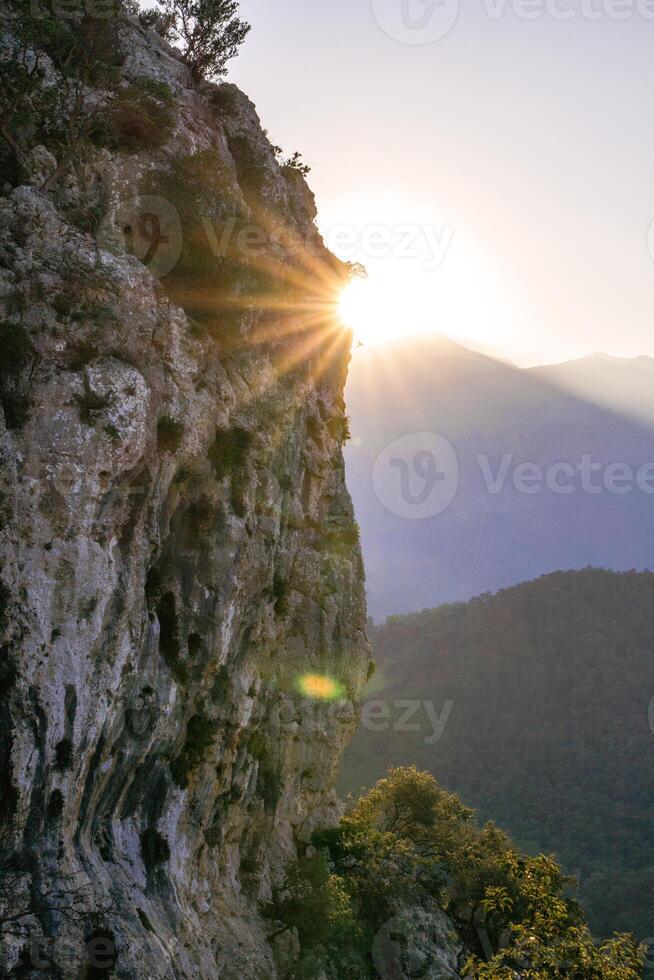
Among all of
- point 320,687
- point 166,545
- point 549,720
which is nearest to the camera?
point 166,545

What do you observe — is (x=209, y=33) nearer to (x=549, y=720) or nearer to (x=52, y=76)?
(x=52, y=76)

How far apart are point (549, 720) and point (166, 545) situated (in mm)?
111803

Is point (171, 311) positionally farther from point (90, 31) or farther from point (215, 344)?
point (90, 31)

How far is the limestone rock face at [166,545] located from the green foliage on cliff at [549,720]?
53711mm

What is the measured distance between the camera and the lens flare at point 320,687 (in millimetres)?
38656

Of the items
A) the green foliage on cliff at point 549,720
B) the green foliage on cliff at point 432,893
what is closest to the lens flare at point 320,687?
the green foliage on cliff at point 432,893

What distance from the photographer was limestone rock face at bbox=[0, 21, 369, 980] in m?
19.6

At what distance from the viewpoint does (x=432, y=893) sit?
43406 mm

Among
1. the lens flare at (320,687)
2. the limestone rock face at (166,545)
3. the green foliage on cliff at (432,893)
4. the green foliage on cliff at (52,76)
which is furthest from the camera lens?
the lens flare at (320,687)

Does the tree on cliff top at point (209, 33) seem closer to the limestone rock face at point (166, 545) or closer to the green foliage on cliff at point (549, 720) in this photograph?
the limestone rock face at point (166, 545)

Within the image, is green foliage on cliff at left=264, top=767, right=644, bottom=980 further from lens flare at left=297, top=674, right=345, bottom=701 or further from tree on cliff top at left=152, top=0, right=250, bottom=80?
tree on cliff top at left=152, top=0, right=250, bottom=80

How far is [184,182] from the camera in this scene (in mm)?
30312

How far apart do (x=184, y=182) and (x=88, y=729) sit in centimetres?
2161

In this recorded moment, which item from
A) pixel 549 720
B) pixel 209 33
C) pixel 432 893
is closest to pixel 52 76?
pixel 209 33
